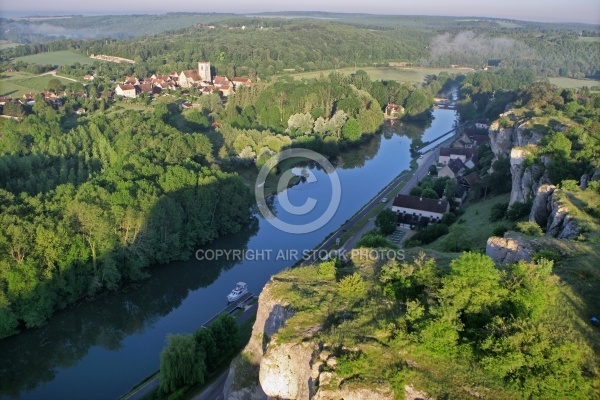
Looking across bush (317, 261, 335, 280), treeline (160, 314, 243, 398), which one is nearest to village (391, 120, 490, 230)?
treeline (160, 314, 243, 398)

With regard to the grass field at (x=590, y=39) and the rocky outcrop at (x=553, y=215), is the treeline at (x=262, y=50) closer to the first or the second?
the grass field at (x=590, y=39)

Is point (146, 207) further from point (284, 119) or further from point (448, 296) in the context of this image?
point (284, 119)

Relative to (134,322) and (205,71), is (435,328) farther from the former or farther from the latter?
(205,71)

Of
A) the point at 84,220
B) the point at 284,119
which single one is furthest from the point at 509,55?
the point at 84,220

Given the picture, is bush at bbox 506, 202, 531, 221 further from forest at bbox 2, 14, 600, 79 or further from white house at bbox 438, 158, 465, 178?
forest at bbox 2, 14, 600, 79

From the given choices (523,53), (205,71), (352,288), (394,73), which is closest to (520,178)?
(352,288)

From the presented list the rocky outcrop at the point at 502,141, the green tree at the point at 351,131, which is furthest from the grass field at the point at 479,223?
the green tree at the point at 351,131

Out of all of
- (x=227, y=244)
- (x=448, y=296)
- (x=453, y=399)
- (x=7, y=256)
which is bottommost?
(x=227, y=244)
